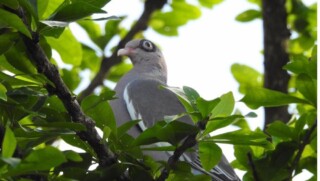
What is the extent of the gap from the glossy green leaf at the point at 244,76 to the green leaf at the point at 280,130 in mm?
2246

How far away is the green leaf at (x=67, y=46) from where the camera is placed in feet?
14.4

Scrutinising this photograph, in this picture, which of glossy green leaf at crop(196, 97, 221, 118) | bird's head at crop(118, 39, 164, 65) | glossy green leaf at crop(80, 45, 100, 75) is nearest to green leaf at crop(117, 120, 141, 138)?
glossy green leaf at crop(196, 97, 221, 118)

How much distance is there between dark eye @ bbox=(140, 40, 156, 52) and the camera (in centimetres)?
704

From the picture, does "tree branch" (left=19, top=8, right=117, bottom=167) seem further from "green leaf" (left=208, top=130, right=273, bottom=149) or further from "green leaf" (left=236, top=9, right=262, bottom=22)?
"green leaf" (left=236, top=9, right=262, bottom=22)

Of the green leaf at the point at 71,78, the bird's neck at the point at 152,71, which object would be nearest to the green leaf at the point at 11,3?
the green leaf at the point at 71,78

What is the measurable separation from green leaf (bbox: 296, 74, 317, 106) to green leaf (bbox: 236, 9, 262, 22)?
2394mm

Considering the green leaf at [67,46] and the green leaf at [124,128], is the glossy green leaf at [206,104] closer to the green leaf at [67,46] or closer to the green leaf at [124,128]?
the green leaf at [124,128]

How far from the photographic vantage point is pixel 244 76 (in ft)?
18.9

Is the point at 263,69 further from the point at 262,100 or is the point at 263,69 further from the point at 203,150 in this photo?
the point at 203,150

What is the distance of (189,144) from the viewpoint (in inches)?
113

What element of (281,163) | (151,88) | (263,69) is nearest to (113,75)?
(151,88)

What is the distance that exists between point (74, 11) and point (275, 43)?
3.05m

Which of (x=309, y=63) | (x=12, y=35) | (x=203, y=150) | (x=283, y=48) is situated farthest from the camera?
(x=283, y=48)

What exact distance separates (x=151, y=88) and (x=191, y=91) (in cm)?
302
